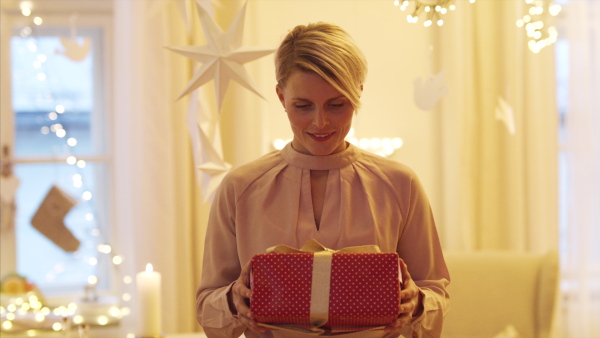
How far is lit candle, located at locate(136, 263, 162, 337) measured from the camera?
1.71 meters

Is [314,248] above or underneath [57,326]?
above

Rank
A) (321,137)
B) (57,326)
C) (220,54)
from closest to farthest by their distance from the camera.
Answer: (321,137) → (220,54) → (57,326)

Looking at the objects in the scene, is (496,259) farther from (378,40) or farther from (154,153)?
(154,153)

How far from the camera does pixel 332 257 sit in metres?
1.09

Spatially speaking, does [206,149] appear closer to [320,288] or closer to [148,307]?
[148,307]

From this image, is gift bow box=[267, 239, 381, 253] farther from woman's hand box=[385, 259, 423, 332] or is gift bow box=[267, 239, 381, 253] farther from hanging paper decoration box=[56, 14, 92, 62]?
hanging paper decoration box=[56, 14, 92, 62]

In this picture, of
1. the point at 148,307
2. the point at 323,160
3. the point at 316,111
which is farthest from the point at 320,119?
the point at 148,307

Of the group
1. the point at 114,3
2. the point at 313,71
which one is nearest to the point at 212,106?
the point at 114,3

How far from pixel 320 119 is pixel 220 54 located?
1.93 ft

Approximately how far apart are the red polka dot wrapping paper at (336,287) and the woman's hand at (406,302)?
0.07 feet

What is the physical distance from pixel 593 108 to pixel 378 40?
2.82ft

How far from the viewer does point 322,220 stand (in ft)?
4.03

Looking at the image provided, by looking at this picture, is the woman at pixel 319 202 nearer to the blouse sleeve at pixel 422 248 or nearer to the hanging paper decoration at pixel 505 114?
the blouse sleeve at pixel 422 248

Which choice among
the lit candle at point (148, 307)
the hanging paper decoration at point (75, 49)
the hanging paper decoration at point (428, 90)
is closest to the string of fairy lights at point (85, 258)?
the hanging paper decoration at point (75, 49)
